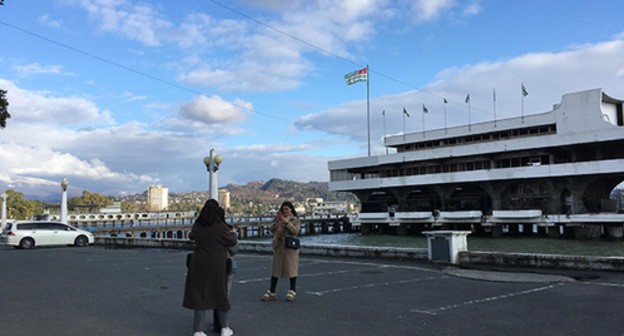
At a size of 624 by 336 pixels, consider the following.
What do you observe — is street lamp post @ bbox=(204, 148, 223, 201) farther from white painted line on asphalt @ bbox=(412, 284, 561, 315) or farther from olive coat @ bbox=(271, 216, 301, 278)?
white painted line on asphalt @ bbox=(412, 284, 561, 315)

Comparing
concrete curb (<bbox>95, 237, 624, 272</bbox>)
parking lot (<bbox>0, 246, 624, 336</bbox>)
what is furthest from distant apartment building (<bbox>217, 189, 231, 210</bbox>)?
concrete curb (<bbox>95, 237, 624, 272</bbox>)

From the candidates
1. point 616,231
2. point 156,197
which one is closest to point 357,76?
point 616,231

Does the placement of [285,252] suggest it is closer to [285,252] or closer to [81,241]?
[285,252]

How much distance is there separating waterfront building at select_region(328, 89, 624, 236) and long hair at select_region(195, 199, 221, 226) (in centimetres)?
4570

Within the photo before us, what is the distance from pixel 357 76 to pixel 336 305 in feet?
160

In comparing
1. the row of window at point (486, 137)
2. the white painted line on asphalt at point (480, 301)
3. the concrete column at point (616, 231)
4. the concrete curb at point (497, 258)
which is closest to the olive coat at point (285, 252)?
the white painted line on asphalt at point (480, 301)

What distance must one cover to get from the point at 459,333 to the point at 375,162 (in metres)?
57.6

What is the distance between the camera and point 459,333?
5984 mm

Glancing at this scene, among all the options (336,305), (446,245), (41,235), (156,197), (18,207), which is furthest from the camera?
(156,197)

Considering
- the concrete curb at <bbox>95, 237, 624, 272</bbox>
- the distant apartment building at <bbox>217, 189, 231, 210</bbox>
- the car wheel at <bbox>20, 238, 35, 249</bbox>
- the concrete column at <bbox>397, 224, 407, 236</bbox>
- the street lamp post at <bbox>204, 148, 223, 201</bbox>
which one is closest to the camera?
the concrete curb at <bbox>95, 237, 624, 272</bbox>

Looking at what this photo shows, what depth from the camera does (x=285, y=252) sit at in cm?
837

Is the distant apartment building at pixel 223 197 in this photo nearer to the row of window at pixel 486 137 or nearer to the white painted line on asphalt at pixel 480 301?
the white painted line on asphalt at pixel 480 301

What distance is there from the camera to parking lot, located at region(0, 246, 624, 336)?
6.31 metres

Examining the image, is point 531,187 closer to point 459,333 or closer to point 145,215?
point 459,333
